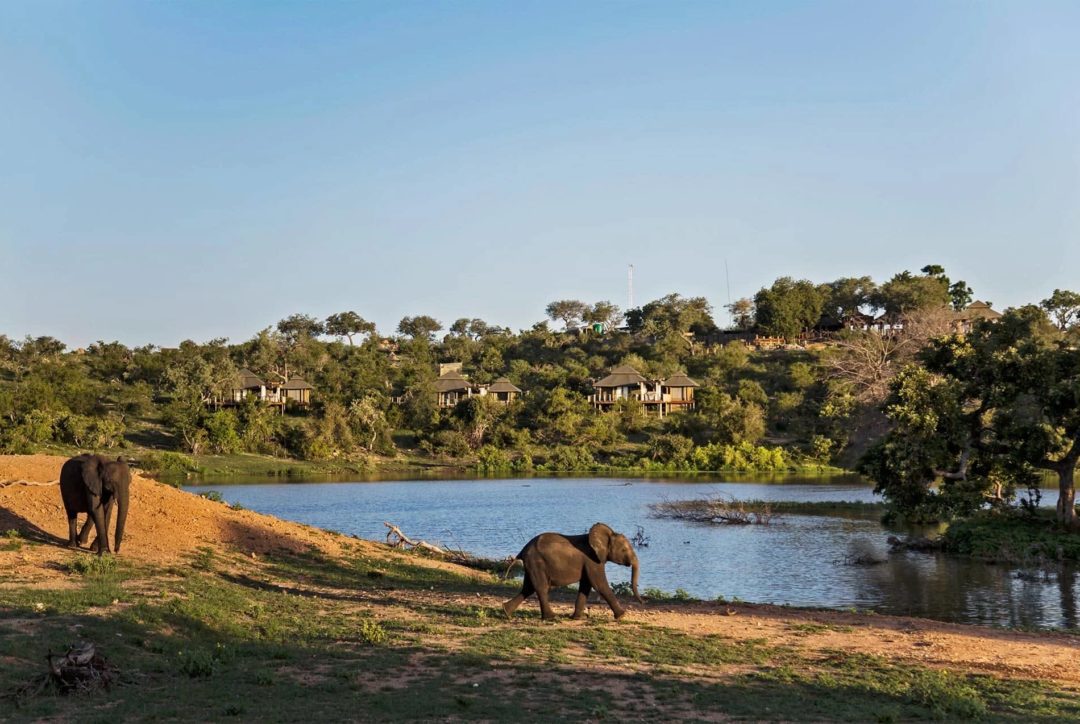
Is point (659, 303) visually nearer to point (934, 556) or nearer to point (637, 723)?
point (934, 556)

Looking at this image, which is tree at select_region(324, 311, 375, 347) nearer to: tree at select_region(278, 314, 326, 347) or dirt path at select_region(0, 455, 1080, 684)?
tree at select_region(278, 314, 326, 347)

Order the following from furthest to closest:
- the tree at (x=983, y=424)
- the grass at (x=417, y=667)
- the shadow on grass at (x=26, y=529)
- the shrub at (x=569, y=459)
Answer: the shrub at (x=569, y=459)
the tree at (x=983, y=424)
the shadow on grass at (x=26, y=529)
the grass at (x=417, y=667)

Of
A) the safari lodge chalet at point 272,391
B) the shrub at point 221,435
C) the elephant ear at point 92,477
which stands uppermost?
the safari lodge chalet at point 272,391

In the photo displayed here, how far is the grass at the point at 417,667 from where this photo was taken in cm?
1116

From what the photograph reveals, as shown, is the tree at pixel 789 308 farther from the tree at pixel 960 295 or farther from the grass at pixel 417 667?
the grass at pixel 417 667

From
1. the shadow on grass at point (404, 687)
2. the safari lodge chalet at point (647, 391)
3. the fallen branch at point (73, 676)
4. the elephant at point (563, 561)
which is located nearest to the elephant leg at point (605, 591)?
the elephant at point (563, 561)

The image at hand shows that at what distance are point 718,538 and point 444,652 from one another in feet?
81.8

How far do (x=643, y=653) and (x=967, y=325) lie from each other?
106 meters

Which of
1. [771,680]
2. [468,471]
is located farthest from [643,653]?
[468,471]

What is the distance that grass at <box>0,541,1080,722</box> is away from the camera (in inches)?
440

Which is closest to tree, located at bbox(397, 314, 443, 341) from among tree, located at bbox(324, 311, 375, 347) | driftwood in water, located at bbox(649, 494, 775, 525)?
tree, located at bbox(324, 311, 375, 347)

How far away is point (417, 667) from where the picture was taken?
42.6ft

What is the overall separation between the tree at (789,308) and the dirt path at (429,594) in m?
101

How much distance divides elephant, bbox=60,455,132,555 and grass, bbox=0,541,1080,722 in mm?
2108
